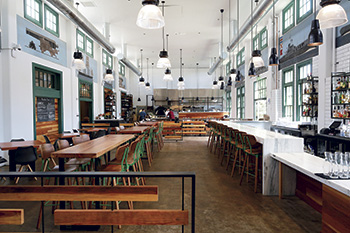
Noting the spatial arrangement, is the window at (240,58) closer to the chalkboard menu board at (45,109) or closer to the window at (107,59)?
the window at (107,59)

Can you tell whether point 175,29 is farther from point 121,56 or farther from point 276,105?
point 276,105

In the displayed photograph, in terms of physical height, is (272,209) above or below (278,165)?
below

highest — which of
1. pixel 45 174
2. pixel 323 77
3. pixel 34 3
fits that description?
pixel 34 3

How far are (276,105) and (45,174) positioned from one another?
8865 mm

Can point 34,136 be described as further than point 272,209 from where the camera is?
Yes

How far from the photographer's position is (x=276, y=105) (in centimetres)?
902

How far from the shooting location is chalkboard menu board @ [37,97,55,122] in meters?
7.81

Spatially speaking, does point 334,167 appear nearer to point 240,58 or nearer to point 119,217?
point 119,217

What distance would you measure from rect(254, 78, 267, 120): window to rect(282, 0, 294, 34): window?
2777mm

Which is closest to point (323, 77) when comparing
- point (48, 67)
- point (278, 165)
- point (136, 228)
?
point (278, 165)

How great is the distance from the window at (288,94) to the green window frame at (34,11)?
27.0 feet

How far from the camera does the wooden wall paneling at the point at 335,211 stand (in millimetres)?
2037

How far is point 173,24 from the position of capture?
1042 centimetres

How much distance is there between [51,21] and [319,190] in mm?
9162
